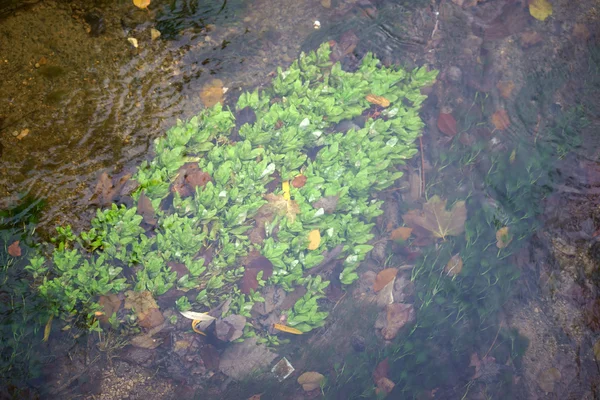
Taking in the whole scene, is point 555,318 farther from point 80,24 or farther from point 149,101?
point 80,24

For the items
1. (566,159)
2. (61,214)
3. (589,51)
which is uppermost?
(61,214)

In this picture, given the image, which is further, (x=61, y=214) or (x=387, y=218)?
(x=387, y=218)

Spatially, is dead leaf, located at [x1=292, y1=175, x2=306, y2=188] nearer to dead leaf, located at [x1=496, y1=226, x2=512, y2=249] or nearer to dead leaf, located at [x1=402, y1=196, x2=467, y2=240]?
dead leaf, located at [x1=402, y1=196, x2=467, y2=240]

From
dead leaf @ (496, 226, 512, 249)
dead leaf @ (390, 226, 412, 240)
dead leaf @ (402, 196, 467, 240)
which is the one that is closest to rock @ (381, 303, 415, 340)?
dead leaf @ (390, 226, 412, 240)

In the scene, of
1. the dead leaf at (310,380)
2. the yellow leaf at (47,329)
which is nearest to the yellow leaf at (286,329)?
the dead leaf at (310,380)

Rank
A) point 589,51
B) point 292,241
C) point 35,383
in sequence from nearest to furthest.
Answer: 1. point 35,383
2. point 292,241
3. point 589,51

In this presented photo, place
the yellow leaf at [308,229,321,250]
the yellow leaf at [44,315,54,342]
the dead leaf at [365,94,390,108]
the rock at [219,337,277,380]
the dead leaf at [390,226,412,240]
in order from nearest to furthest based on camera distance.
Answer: the yellow leaf at [44,315,54,342], the rock at [219,337,277,380], the yellow leaf at [308,229,321,250], the dead leaf at [390,226,412,240], the dead leaf at [365,94,390,108]

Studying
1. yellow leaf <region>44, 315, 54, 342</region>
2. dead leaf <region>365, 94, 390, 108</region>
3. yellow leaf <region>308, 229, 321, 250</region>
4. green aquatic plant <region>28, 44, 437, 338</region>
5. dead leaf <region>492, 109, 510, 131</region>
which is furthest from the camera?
dead leaf <region>492, 109, 510, 131</region>

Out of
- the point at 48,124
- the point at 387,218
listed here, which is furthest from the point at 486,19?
the point at 48,124

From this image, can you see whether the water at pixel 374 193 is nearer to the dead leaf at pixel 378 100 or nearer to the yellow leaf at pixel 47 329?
the yellow leaf at pixel 47 329
